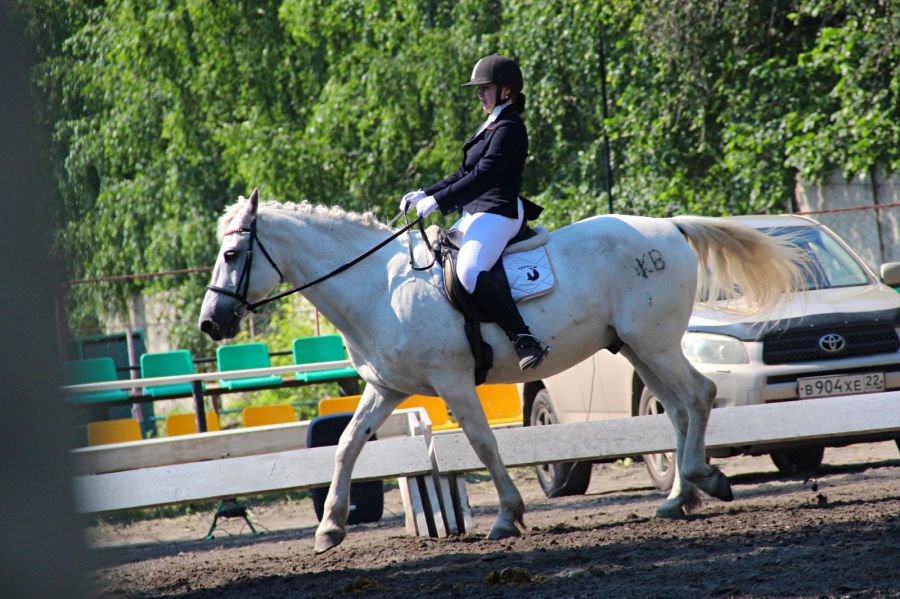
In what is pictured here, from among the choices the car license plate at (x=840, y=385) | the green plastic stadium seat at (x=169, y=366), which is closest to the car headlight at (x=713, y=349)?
the car license plate at (x=840, y=385)

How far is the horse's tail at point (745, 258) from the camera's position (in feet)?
24.9

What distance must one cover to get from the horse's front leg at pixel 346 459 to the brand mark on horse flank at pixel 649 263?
167 cm

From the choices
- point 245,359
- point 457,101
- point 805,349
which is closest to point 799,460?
point 805,349

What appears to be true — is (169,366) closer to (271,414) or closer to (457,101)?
(271,414)

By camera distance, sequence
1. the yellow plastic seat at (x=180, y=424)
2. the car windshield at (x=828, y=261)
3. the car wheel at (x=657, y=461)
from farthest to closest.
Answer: the yellow plastic seat at (x=180, y=424) → the car windshield at (x=828, y=261) → the car wheel at (x=657, y=461)

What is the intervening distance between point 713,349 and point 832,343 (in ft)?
2.90

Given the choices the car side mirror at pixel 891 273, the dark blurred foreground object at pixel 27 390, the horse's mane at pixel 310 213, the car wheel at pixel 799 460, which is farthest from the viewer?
the car wheel at pixel 799 460

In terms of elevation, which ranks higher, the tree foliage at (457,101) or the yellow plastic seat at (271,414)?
the tree foliage at (457,101)

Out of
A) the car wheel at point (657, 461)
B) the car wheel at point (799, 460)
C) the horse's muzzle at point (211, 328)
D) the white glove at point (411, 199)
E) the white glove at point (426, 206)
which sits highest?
the white glove at point (411, 199)

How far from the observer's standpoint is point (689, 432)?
7113 mm

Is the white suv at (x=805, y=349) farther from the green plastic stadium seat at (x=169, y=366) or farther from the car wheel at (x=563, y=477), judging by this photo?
the green plastic stadium seat at (x=169, y=366)

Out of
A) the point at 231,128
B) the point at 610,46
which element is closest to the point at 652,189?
the point at 610,46

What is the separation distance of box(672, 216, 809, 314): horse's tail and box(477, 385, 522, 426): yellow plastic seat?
4.51 metres

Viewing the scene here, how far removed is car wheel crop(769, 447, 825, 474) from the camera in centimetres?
1025
